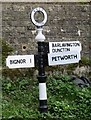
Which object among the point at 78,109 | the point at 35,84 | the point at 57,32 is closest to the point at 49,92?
the point at 35,84

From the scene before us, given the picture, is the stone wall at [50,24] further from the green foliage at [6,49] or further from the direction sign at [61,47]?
the direction sign at [61,47]

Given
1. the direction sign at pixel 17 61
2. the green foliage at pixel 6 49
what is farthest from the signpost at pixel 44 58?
the green foliage at pixel 6 49

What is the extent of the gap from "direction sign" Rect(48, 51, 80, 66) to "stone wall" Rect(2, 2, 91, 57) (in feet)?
7.76

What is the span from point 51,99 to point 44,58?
71 centimetres

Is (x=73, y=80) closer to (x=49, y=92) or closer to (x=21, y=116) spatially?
(x=49, y=92)

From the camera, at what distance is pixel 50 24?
26.8 ft

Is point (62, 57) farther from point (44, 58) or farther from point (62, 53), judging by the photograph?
point (44, 58)

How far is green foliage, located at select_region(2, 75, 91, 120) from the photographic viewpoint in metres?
5.50

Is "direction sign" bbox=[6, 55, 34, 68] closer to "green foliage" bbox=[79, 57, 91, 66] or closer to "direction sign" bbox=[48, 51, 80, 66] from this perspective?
"direction sign" bbox=[48, 51, 80, 66]

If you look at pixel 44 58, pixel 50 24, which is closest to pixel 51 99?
pixel 44 58

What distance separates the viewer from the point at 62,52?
5.73 m

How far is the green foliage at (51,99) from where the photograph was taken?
18.1ft

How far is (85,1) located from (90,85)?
1956 mm

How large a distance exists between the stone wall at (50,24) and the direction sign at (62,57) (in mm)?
2364
